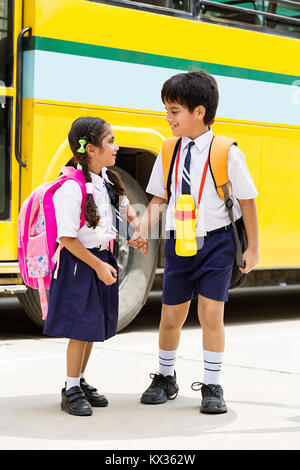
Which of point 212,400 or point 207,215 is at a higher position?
point 207,215

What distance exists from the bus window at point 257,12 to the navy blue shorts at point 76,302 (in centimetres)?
355

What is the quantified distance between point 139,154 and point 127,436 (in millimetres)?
3726

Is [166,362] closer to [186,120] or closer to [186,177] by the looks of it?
[186,177]

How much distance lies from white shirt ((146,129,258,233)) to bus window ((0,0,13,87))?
220 centimetres

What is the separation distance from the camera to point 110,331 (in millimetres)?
4625

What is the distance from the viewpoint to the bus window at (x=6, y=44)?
21.3 feet

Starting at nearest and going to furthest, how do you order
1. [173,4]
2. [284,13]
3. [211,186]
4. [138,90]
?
1. [211,186]
2. [138,90]
3. [173,4]
4. [284,13]

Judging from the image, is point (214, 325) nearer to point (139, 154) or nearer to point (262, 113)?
point (139, 154)

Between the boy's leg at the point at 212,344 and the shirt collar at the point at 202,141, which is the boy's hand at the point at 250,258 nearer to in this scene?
the boy's leg at the point at 212,344

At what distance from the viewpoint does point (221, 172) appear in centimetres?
457

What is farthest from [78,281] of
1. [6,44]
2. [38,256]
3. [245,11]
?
[245,11]

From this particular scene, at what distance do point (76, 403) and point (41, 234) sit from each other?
0.82 m

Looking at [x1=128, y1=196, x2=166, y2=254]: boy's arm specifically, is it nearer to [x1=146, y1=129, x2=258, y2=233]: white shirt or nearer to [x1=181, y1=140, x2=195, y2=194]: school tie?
[x1=146, y1=129, x2=258, y2=233]: white shirt
